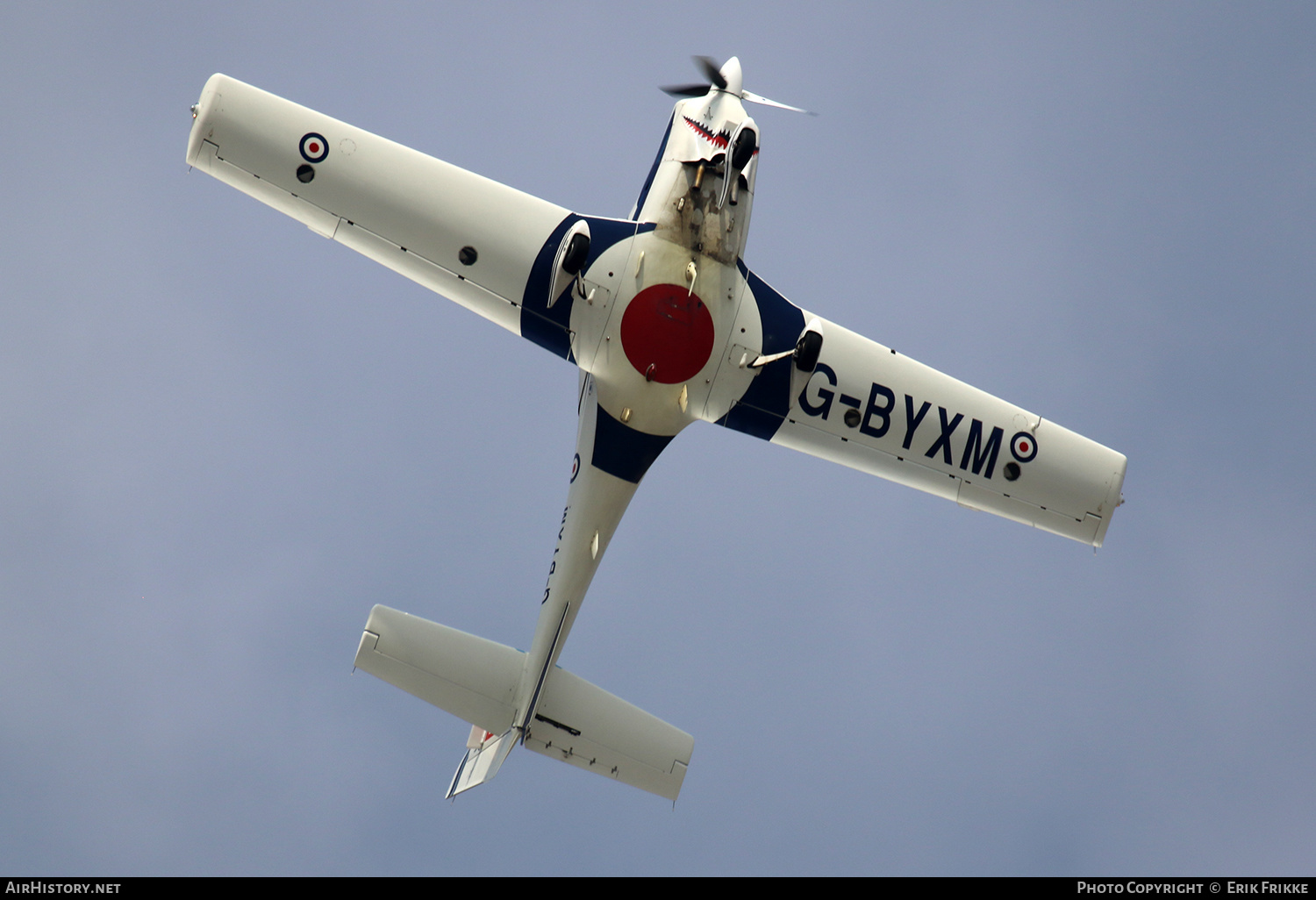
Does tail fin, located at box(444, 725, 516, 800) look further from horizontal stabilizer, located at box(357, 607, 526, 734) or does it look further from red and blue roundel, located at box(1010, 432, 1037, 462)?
red and blue roundel, located at box(1010, 432, 1037, 462)

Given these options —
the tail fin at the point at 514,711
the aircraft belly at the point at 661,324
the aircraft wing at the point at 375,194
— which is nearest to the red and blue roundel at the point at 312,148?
the aircraft wing at the point at 375,194

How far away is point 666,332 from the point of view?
1806cm

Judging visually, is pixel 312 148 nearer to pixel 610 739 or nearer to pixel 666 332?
pixel 666 332

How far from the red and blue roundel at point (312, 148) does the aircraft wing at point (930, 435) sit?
684 centimetres

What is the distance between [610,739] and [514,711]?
1624mm

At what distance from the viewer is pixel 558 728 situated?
20172 mm

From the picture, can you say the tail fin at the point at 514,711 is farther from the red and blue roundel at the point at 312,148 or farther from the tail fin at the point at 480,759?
the red and blue roundel at the point at 312,148

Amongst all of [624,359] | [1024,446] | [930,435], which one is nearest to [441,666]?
[624,359]

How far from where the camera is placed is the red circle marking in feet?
59.0

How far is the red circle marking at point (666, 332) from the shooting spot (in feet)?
59.0

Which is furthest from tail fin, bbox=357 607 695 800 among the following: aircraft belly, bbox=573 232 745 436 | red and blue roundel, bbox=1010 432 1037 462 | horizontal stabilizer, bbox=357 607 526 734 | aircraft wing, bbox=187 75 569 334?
red and blue roundel, bbox=1010 432 1037 462

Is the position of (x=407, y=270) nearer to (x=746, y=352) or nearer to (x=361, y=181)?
(x=361, y=181)
